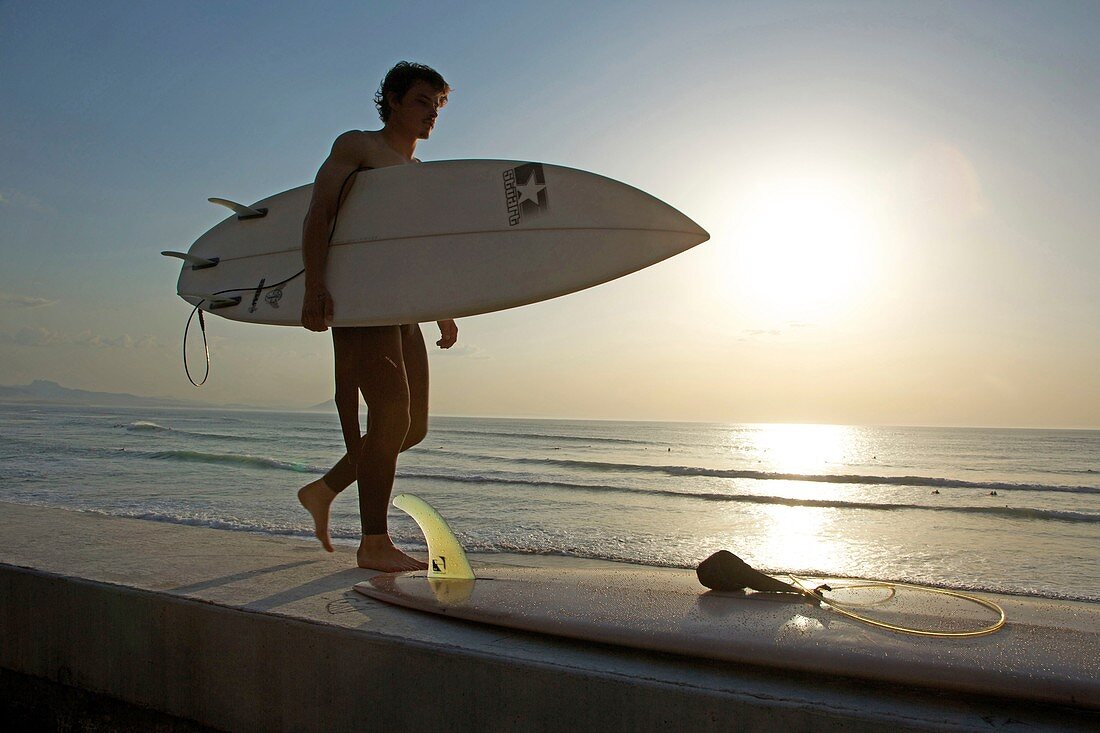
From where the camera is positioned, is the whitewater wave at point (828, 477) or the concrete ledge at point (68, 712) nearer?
the concrete ledge at point (68, 712)

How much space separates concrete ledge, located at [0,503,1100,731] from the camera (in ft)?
3.38

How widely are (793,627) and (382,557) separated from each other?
1310 millimetres

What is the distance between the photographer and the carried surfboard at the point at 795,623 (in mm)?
1060

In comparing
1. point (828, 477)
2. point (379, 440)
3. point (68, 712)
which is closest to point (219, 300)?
point (379, 440)

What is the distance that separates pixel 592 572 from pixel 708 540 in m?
3.75

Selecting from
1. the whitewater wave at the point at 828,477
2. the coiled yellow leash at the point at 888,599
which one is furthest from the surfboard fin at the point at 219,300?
the whitewater wave at the point at 828,477

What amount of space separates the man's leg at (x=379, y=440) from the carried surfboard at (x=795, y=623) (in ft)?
1.16

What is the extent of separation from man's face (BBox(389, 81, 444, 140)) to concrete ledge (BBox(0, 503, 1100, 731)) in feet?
5.00

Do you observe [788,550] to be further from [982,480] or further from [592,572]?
[982,480]

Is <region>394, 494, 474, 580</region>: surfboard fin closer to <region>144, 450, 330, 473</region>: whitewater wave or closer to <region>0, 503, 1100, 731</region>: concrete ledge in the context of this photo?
<region>0, 503, 1100, 731</region>: concrete ledge

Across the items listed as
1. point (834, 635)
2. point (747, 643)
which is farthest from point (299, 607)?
point (834, 635)

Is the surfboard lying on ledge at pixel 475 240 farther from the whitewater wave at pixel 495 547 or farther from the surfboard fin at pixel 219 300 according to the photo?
the whitewater wave at pixel 495 547

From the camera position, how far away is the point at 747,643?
118 centimetres

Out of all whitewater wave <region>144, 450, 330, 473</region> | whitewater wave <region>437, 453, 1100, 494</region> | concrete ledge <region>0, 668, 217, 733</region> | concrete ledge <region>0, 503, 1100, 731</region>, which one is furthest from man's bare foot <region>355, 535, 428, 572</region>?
whitewater wave <region>437, 453, 1100, 494</region>
